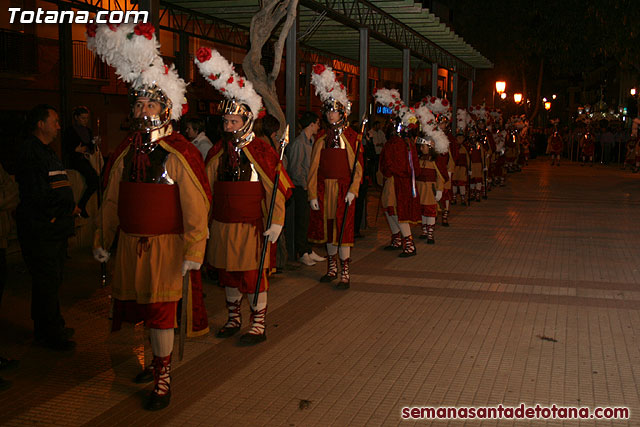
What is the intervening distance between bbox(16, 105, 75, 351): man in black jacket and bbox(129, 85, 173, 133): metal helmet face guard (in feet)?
5.00

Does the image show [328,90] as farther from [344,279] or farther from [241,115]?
[241,115]

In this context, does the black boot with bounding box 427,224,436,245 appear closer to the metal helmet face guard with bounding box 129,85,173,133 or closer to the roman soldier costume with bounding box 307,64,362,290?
the roman soldier costume with bounding box 307,64,362,290

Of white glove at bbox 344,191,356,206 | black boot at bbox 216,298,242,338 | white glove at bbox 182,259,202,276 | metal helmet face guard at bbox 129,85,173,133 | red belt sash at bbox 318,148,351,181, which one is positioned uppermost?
metal helmet face guard at bbox 129,85,173,133

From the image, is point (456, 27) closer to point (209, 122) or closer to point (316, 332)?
point (209, 122)

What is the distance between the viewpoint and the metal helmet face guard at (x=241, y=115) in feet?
19.4

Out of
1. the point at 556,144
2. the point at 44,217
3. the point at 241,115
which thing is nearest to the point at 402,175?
the point at 241,115

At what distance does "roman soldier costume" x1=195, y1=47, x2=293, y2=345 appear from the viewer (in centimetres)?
590

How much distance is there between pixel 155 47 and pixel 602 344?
450 cm

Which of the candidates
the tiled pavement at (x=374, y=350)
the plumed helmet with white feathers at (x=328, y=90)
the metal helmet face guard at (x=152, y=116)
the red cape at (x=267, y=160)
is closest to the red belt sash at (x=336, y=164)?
the plumed helmet with white feathers at (x=328, y=90)

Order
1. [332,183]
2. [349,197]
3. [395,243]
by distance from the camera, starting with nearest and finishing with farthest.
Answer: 1. [349,197]
2. [332,183]
3. [395,243]

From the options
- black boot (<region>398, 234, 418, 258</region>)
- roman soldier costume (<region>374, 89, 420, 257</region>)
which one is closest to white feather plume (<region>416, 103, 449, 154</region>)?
roman soldier costume (<region>374, 89, 420, 257</region>)

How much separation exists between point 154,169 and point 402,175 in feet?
19.8

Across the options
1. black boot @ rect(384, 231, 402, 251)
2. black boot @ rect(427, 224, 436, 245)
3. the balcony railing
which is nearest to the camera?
black boot @ rect(384, 231, 402, 251)

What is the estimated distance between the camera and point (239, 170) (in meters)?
5.93
